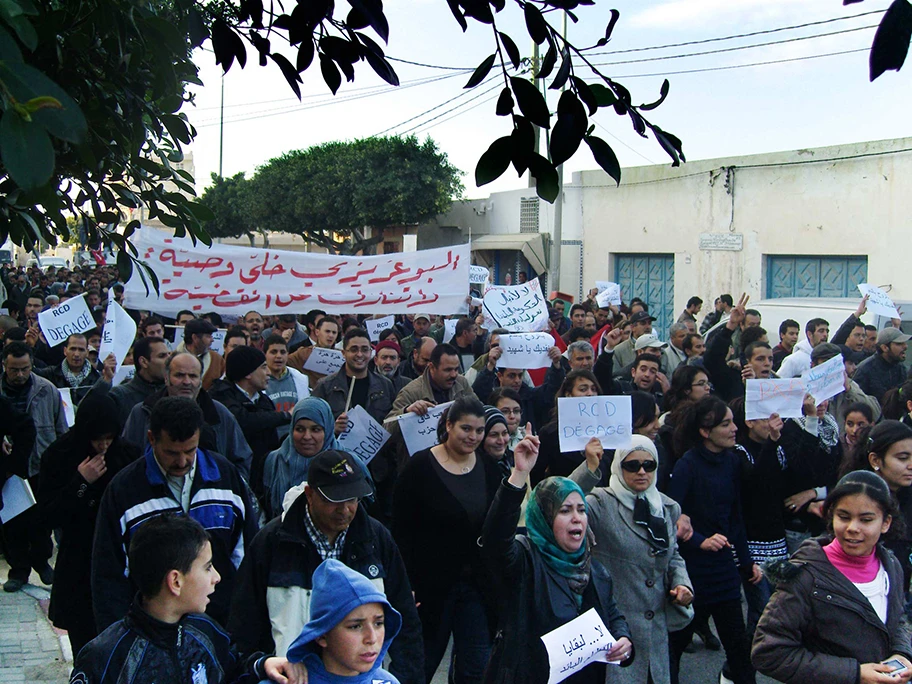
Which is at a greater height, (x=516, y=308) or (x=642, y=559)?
(x=516, y=308)

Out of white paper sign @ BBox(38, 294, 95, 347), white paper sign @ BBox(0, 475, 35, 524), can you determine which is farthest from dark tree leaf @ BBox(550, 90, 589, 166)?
white paper sign @ BBox(38, 294, 95, 347)

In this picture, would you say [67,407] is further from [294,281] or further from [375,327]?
[375,327]

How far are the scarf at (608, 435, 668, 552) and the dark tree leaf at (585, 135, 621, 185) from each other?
2.52 metres

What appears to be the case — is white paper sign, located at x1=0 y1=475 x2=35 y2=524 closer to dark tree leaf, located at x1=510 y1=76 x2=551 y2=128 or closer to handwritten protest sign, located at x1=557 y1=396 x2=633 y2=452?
handwritten protest sign, located at x1=557 y1=396 x2=633 y2=452

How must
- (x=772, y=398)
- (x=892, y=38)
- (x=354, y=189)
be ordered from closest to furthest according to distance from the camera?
(x=892, y=38), (x=772, y=398), (x=354, y=189)

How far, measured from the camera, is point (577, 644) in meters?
3.92

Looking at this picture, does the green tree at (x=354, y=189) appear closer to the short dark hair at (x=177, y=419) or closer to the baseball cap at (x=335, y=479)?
the short dark hair at (x=177, y=419)

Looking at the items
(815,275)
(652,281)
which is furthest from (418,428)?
(652,281)

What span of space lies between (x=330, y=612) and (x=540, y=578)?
138 cm

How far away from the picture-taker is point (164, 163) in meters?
4.16

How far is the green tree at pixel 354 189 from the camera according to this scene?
35.6 meters

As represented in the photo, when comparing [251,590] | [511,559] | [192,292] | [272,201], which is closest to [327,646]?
[251,590]

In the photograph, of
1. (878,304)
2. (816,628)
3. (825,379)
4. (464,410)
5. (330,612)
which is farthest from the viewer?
(878,304)

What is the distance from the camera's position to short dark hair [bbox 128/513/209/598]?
2936 millimetres
